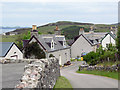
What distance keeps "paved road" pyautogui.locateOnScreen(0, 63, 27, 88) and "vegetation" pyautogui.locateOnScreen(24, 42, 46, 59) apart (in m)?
13.2

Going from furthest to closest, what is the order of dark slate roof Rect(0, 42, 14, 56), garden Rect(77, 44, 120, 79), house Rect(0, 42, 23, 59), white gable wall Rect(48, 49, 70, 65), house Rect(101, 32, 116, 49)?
house Rect(101, 32, 116, 49), white gable wall Rect(48, 49, 70, 65), house Rect(0, 42, 23, 59), dark slate roof Rect(0, 42, 14, 56), garden Rect(77, 44, 120, 79)

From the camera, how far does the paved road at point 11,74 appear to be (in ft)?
33.4

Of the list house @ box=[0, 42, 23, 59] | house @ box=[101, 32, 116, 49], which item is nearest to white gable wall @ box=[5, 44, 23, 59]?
house @ box=[0, 42, 23, 59]

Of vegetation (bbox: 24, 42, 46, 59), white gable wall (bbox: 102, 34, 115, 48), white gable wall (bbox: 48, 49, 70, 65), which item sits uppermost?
white gable wall (bbox: 102, 34, 115, 48)

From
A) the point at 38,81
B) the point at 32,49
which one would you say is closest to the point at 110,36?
the point at 32,49

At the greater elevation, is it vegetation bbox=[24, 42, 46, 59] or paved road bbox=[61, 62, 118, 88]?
vegetation bbox=[24, 42, 46, 59]

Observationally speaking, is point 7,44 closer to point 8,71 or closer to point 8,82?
point 8,71

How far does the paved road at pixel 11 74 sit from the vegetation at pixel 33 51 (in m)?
13.2

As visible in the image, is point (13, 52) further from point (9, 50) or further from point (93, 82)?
point (93, 82)

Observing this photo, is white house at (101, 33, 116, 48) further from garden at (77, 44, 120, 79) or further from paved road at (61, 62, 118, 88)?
paved road at (61, 62, 118, 88)

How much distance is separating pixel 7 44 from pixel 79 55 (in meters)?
26.0

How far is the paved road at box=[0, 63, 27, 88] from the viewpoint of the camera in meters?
10.2

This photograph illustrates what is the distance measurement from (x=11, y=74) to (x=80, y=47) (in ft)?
104

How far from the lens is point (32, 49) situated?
84.9 ft
